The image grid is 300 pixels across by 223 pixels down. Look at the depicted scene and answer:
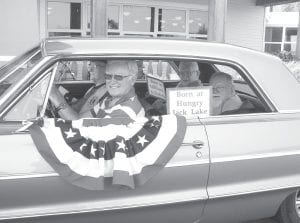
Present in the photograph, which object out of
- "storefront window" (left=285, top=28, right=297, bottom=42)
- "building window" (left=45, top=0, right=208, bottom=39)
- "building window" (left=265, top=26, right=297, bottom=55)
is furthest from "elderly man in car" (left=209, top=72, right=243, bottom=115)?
"storefront window" (left=285, top=28, right=297, bottom=42)

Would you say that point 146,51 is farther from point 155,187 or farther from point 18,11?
point 18,11

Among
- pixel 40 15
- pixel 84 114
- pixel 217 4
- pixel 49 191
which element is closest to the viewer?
pixel 49 191

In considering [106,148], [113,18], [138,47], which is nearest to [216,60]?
[138,47]

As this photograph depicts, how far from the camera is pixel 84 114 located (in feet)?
10.6

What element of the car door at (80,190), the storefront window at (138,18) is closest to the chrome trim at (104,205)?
the car door at (80,190)

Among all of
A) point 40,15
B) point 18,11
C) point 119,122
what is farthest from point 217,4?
point 119,122

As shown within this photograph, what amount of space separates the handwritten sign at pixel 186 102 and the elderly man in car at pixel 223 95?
42cm

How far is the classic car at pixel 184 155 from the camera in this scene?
253 cm

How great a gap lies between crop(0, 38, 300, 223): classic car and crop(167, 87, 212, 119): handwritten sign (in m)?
0.03

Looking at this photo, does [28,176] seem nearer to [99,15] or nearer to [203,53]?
[203,53]

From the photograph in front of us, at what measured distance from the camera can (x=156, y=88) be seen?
3.95 metres

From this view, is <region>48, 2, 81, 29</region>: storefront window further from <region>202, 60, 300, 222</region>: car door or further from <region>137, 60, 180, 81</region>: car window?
<region>202, 60, 300, 222</region>: car door

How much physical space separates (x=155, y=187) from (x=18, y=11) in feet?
26.8

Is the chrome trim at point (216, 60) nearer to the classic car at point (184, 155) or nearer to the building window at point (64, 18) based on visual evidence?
the classic car at point (184, 155)
